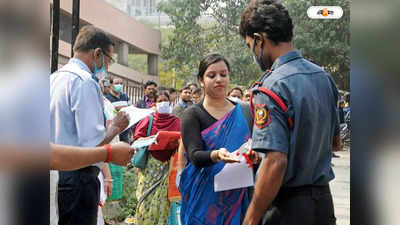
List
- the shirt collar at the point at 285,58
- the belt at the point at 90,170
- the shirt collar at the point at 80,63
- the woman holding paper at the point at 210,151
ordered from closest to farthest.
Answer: the shirt collar at the point at 285,58
the belt at the point at 90,170
the shirt collar at the point at 80,63
the woman holding paper at the point at 210,151

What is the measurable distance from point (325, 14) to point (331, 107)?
1.63 meters

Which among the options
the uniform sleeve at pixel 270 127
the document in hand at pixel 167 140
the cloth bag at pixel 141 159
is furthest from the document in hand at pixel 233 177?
the cloth bag at pixel 141 159

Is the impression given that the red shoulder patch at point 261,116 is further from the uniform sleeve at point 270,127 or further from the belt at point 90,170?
the belt at point 90,170

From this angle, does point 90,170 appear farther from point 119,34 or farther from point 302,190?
point 119,34

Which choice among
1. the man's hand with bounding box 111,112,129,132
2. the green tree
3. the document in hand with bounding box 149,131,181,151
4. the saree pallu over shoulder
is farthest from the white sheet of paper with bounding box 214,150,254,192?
the green tree

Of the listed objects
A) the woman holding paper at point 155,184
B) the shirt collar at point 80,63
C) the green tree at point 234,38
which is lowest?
the woman holding paper at point 155,184

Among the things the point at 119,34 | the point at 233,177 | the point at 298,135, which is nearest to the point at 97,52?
the point at 233,177

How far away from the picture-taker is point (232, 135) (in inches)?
124

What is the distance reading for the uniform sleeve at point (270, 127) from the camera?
1.83 metres

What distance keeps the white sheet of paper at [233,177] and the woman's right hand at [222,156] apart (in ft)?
0.32

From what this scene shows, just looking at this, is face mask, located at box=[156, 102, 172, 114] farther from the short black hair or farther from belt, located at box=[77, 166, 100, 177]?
belt, located at box=[77, 166, 100, 177]

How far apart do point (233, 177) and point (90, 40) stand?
1.15 meters
